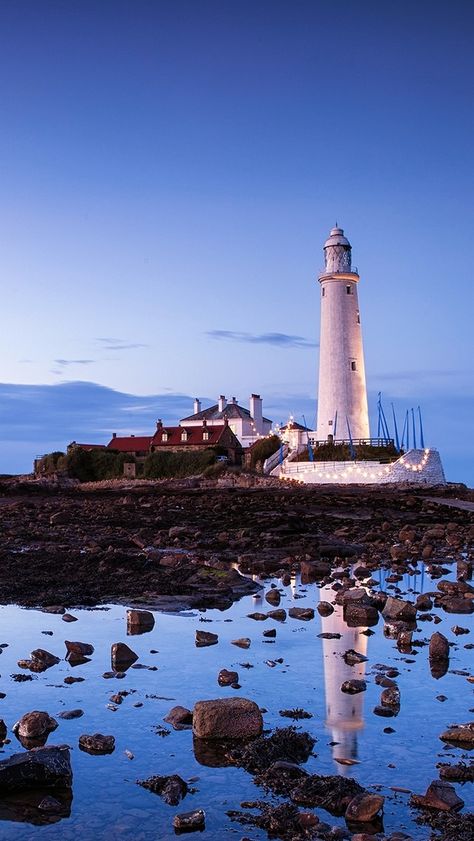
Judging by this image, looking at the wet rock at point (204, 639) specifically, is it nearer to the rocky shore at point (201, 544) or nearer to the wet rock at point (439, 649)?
the rocky shore at point (201, 544)

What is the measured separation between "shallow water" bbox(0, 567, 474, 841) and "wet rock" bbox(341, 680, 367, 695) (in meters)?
0.08

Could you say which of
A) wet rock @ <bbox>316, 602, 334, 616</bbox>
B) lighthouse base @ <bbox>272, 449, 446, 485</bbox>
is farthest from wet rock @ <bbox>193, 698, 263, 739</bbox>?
lighthouse base @ <bbox>272, 449, 446, 485</bbox>

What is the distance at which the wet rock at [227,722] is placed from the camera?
6684 mm

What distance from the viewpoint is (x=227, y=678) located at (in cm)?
832

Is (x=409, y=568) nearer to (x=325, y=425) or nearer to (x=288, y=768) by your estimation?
(x=288, y=768)

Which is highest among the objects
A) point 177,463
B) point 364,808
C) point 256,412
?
point 256,412

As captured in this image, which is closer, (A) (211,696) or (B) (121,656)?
(A) (211,696)

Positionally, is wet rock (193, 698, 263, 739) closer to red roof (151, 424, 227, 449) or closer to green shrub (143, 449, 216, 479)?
green shrub (143, 449, 216, 479)

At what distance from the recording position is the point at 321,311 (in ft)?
201

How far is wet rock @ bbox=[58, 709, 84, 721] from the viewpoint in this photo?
279 inches

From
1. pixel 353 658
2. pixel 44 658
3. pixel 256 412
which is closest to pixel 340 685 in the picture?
pixel 353 658

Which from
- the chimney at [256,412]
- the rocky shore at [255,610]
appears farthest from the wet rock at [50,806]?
the chimney at [256,412]

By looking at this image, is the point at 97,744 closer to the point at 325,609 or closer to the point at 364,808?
the point at 364,808

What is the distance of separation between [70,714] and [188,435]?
242 feet
